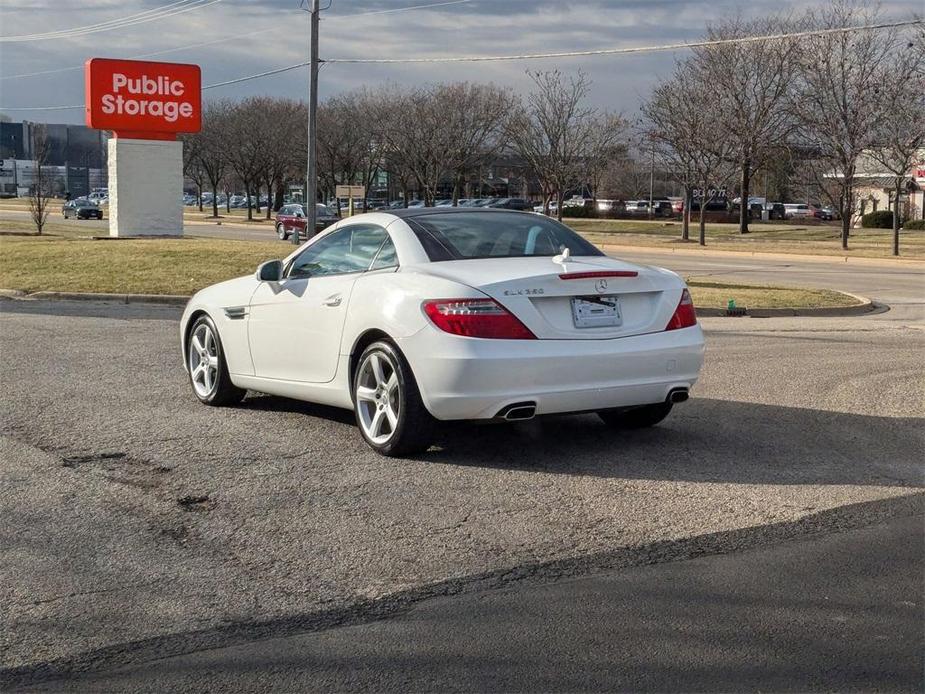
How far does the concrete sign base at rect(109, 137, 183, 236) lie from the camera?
118 ft

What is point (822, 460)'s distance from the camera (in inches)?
273

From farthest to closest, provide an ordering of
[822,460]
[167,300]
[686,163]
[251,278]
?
1. [686,163]
2. [167,300]
3. [251,278]
4. [822,460]

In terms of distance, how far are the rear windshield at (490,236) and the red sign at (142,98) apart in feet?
100

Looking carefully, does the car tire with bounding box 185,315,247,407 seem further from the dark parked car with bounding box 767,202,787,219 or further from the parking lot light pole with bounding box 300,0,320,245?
the dark parked car with bounding box 767,202,787,219

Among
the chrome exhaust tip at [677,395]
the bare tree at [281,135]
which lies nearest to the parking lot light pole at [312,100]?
the chrome exhaust tip at [677,395]

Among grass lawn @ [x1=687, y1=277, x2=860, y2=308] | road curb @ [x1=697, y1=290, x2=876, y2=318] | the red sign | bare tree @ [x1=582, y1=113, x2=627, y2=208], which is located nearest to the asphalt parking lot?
road curb @ [x1=697, y1=290, x2=876, y2=318]

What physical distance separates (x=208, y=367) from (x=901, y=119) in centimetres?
3616

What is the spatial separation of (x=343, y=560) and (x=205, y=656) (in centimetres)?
111

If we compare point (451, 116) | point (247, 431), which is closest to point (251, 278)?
point (247, 431)

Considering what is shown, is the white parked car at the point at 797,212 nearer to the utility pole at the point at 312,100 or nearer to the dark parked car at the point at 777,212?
the dark parked car at the point at 777,212

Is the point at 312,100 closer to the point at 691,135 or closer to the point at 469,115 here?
the point at 691,135

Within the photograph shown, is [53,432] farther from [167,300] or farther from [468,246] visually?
[167,300]

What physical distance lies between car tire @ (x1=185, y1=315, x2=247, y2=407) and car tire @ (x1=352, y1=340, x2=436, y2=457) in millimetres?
1685

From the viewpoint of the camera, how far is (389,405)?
6.84 metres
